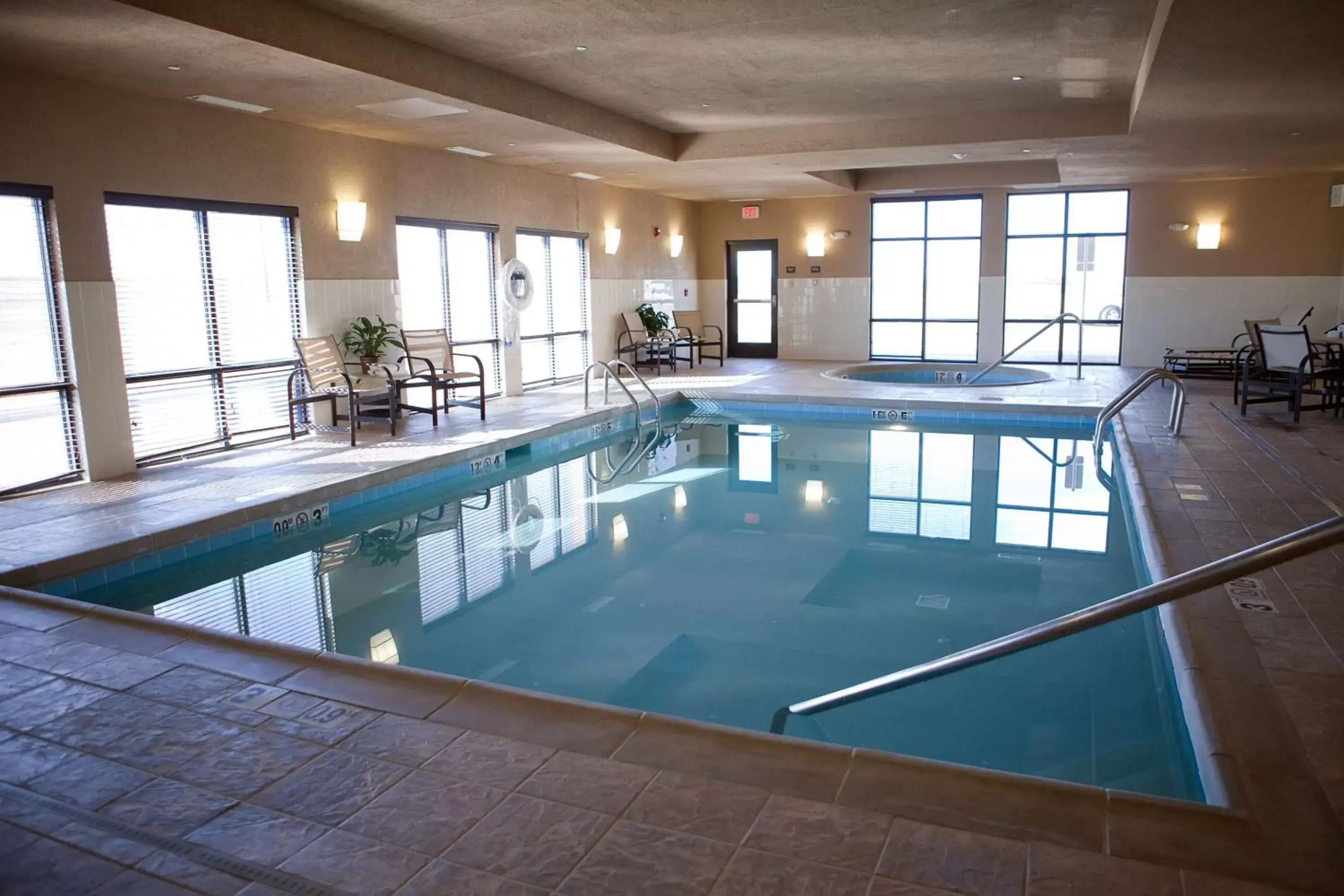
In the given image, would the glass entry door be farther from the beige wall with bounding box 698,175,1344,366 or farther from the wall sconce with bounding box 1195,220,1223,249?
the wall sconce with bounding box 1195,220,1223,249

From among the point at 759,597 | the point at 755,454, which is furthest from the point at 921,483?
the point at 759,597

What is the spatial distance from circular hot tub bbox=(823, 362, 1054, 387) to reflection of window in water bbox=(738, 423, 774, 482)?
3074 millimetres

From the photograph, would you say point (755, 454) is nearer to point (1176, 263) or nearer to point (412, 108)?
point (412, 108)

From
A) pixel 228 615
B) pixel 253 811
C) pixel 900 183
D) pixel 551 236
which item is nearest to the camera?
pixel 253 811

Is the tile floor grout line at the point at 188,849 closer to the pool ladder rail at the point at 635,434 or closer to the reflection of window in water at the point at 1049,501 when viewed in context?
the reflection of window in water at the point at 1049,501

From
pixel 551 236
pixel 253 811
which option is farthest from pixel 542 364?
pixel 253 811

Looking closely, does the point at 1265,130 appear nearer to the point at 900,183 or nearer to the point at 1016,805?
the point at 900,183

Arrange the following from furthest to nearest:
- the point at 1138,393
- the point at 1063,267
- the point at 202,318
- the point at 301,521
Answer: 1. the point at 1063,267
2. the point at 1138,393
3. the point at 202,318
4. the point at 301,521

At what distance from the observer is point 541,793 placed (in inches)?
92.4

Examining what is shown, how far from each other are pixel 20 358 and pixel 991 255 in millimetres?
11508

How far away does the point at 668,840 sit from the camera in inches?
83.9

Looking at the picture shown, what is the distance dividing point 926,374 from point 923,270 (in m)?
1.61

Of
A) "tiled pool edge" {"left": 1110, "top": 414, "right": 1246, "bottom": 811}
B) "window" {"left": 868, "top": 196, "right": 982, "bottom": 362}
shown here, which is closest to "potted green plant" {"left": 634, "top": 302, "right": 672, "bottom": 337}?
"window" {"left": 868, "top": 196, "right": 982, "bottom": 362}

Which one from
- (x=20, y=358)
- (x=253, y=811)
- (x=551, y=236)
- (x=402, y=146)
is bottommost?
(x=253, y=811)
